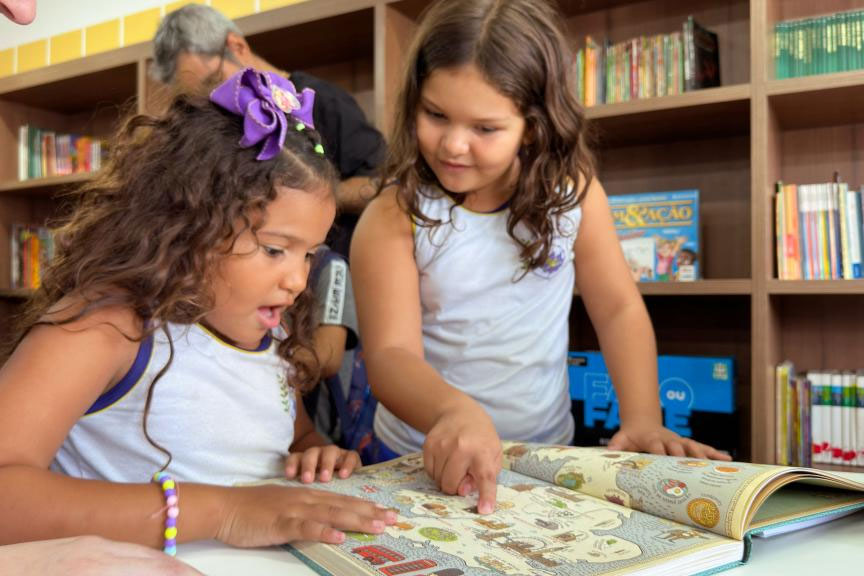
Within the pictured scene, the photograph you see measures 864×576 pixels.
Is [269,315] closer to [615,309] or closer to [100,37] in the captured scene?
[615,309]

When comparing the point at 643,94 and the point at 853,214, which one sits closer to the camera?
the point at 853,214

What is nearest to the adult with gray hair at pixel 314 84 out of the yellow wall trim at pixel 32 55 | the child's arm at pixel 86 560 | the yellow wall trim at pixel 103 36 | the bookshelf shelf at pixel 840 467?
the bookshelf shelf at pixel 840 467

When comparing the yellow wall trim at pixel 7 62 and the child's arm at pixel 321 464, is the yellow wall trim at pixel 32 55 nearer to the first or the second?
the yellow wall trim at pixel 7 62

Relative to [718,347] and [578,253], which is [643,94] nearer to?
[718,347]

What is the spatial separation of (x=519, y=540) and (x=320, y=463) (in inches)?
14.6

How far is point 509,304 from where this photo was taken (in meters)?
1.17

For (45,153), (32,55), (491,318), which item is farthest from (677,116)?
(32,55)

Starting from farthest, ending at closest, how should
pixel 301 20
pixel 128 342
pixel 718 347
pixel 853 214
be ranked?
pixel 301 20
pixel 718 347
pixel 853 214
pixel 128 342

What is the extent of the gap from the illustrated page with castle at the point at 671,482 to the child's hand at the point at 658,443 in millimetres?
143

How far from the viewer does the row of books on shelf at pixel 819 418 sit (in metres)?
1.92

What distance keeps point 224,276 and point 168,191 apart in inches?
4.8

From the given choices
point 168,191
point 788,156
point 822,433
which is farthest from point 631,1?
point 168,191

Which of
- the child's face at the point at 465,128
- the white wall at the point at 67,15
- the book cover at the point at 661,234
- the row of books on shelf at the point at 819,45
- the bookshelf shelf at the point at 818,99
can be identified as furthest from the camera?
the white wall at the point at 67,15

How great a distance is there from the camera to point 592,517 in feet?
2.20
